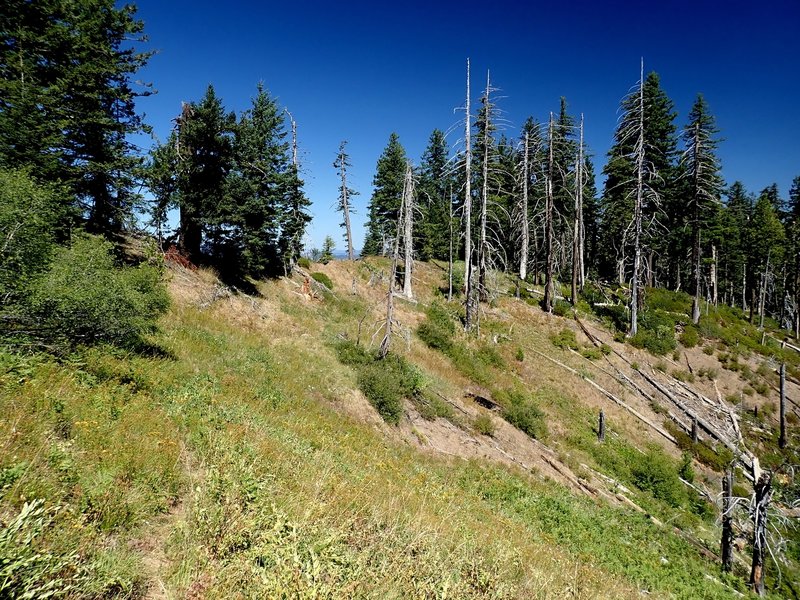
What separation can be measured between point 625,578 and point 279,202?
89.8 ft

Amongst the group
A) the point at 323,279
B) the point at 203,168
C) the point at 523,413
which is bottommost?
the point at 523,413

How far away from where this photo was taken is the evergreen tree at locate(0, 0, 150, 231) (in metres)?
13.3

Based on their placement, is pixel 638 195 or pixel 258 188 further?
pixel 638 195

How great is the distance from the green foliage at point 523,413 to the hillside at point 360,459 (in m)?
0.14

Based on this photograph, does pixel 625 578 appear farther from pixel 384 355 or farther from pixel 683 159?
pixel 683 159

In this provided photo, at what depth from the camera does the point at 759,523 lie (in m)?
12.7

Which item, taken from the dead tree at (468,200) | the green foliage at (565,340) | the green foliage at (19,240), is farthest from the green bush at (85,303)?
the green foliage at (565,340)

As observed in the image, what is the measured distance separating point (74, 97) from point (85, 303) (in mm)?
13221

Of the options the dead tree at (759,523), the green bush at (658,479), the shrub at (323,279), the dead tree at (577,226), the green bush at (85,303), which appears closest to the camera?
the green bush at (85,303)

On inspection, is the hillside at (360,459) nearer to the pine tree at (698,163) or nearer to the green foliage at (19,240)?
the green foliage at (19,240)

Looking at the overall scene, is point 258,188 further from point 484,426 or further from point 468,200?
point 484,426

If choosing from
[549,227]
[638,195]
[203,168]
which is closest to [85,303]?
[203,168]

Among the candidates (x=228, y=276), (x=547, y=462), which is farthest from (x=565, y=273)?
(x=228, y=276)

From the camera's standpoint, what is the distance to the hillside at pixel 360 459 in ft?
12.7
